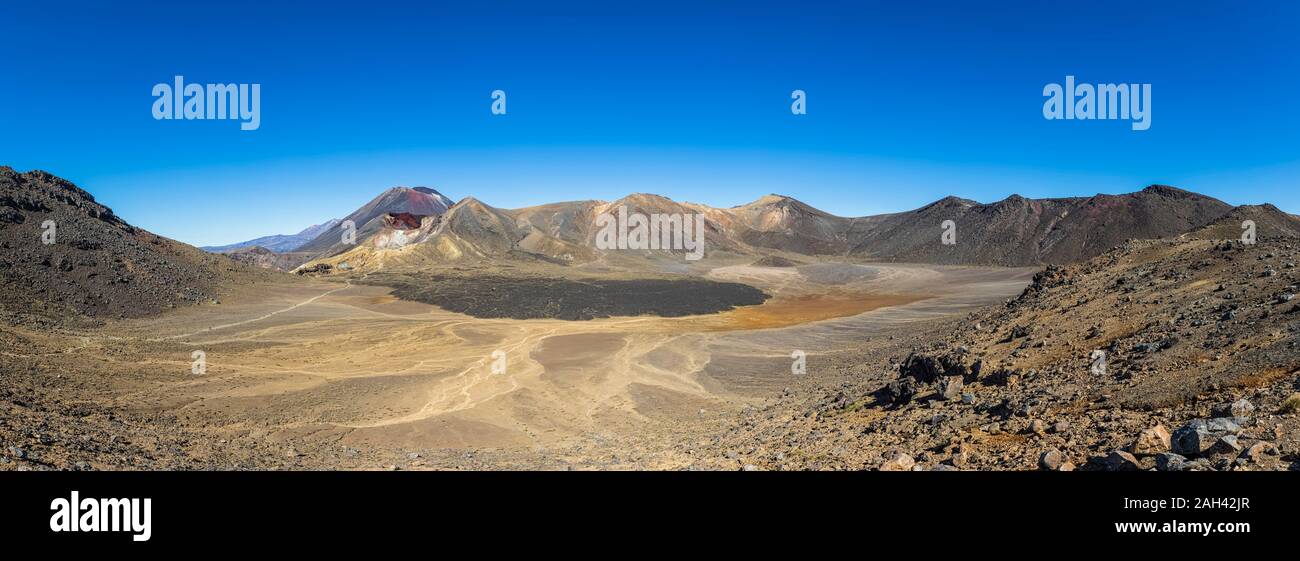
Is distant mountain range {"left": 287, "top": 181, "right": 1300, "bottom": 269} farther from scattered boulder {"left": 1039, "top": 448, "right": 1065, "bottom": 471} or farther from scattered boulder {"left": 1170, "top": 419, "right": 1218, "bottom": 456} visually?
scattered boulder {"left": 1039, "top": 448, "right": 1065, "bottom": 471}

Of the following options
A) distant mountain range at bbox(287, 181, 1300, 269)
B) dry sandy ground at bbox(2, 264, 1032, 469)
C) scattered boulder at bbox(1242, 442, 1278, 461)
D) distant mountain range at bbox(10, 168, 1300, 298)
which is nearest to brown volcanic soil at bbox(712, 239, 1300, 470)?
scattered boulder at bbox(1242, 442, 1278, 461)

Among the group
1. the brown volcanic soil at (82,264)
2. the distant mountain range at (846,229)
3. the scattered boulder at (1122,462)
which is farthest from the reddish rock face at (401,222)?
the scattered boulder at (1122,462)

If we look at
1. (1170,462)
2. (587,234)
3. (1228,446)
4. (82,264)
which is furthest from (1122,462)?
(587,234)

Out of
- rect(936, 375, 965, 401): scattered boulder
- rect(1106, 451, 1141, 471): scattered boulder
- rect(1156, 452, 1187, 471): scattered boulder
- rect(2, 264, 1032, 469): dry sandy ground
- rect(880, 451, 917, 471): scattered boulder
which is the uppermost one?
rect(1156, 452, 1187, 471): scattered boulder

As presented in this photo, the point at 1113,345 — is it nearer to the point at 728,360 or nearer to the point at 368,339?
the point at 728,360
